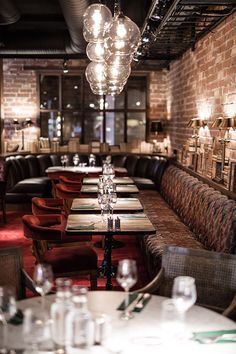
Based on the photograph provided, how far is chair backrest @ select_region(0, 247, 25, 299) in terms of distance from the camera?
2.95 meters

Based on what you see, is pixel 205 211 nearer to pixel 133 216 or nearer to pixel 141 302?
pixel 133 216

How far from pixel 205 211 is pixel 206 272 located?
7.23ft

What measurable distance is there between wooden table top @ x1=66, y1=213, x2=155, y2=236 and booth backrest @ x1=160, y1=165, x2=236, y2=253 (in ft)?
2.09

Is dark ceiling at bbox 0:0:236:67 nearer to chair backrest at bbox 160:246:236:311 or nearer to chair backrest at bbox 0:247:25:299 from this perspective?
chair backrest at bbox 160:246:236:311

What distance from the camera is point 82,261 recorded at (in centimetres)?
439

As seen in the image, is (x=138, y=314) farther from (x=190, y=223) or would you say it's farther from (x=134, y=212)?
(x=190, y=223)

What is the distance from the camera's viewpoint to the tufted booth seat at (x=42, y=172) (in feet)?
31.7

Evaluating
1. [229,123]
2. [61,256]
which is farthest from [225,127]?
[61,256]

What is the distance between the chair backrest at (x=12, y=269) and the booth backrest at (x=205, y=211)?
6.17 feet

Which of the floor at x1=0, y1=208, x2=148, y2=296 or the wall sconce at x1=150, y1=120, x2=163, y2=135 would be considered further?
the wall sconce at x1=150, y1=120, x2=163, y2=135

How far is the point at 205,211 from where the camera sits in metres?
5.19

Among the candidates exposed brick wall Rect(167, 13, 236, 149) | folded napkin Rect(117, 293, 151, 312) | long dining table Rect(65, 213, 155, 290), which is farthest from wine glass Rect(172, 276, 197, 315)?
exposed brick wall Rect(167, 13, 236, 149)

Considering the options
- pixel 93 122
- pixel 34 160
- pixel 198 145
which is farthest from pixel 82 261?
pixel 93 122

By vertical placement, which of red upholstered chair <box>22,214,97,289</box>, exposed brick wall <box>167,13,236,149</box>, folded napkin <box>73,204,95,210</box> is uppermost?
exposed brick wall <box>167,13,236,149</box>
